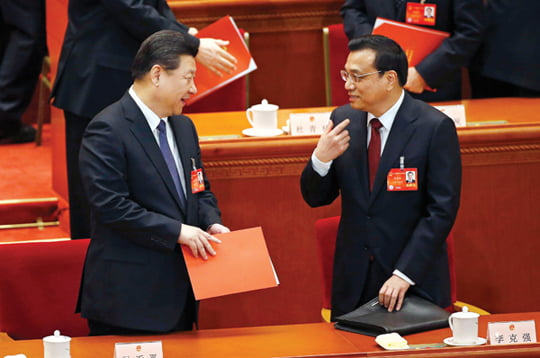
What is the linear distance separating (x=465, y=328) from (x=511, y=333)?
127 millimetres

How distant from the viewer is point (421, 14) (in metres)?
4.62

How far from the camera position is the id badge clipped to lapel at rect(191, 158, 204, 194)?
3.19 m

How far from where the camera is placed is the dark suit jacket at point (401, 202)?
3.18m

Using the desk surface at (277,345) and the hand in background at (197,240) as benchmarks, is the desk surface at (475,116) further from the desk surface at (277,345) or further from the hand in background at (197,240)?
the desk surface at (277,345)

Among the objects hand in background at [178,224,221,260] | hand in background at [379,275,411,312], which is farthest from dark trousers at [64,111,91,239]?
hand in background at [379,275,411,312]

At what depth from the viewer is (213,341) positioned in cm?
295

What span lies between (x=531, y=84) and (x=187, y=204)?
7.79 feet

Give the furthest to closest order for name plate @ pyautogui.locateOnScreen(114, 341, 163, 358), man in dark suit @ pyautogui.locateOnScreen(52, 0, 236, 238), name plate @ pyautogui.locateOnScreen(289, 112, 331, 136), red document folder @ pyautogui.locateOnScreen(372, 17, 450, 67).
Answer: red document folder @ pyautogui.locateOnScreen(372, 17, 450, 67), name plate @ pyautogui.locateOnScreen(289, 112, 331, 136), man in dark suit @ pyautogui.locateOnScreen(52, 0, 236, 238), name plate @ pyautogui.locateOnScreen(114, 341, 163, 358)

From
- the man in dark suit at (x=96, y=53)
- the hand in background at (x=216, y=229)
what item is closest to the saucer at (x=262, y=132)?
the man in dark suit at (x=96, y=53)

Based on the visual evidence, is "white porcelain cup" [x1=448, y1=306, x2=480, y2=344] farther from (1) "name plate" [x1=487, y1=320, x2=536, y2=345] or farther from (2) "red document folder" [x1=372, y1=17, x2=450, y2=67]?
(2) "red document folder" [x1=372, y1=17, x2=450, y2=67]

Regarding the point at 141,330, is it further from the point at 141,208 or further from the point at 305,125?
the point at 305,125

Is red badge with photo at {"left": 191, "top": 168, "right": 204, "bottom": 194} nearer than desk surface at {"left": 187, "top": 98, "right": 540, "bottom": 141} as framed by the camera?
Yes

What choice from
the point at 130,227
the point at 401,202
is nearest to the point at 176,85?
the point at 130,227

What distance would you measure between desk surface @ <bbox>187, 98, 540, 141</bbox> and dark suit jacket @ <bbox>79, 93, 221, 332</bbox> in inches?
39.4
